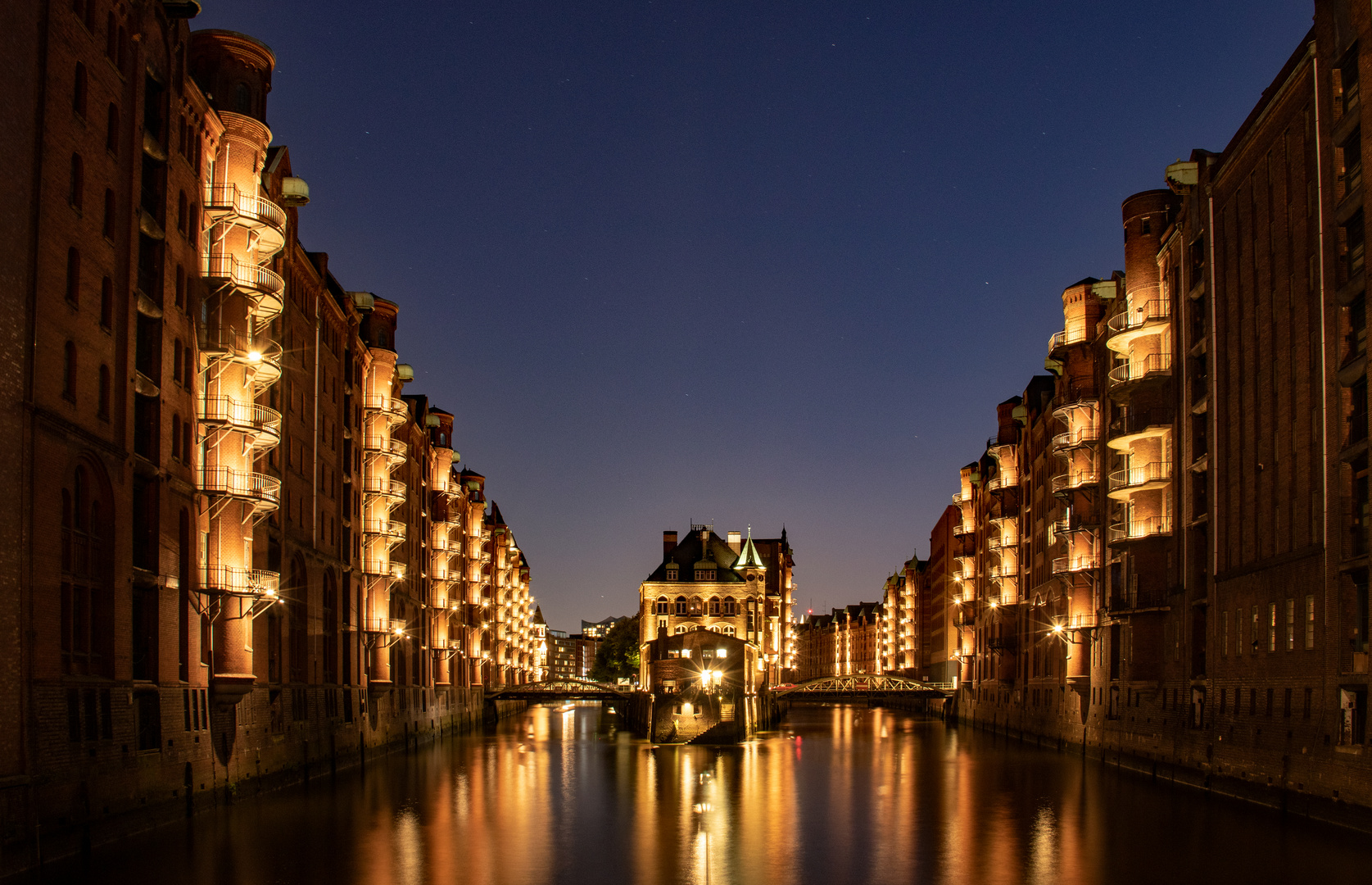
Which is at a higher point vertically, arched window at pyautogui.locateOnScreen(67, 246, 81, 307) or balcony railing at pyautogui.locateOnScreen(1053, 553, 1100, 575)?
arched window at pyautogui.locateOnScreen(67, 246, 81, 307)

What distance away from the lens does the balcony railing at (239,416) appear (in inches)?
1849

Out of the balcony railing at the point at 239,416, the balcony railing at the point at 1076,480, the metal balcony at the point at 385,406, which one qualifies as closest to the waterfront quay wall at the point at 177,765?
the balcony railing at the point at 239,416

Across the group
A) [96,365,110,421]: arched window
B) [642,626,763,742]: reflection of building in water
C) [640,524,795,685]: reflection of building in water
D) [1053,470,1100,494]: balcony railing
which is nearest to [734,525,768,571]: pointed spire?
[640,524,795,685]: reflection of building in water

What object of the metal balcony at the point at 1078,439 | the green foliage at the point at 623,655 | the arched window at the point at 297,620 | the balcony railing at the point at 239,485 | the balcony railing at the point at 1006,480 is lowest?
the green foliage at the point at 623,655

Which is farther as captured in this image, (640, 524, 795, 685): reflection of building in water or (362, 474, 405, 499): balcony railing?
(640, 524, 795, 685): reflection of building in water

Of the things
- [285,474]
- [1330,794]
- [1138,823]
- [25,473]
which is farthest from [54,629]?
[1330,794]

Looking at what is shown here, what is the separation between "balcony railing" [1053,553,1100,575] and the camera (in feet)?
241

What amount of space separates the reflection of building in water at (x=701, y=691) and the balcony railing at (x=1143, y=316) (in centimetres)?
4341

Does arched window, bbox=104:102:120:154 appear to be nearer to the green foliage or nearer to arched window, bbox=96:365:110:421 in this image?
arched window, bbox=96:365:110:421

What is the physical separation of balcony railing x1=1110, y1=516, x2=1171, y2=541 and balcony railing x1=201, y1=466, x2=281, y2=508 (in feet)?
127

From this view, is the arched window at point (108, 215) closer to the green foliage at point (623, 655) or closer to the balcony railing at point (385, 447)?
the balcony railing at point (385, 447)

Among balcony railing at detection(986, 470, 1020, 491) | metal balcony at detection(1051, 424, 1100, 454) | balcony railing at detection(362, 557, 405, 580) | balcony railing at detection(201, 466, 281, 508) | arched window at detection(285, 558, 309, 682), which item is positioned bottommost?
arched window at detection(285, 558, 309, 682)

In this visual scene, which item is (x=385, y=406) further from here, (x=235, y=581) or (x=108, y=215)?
(x=108, y=215)

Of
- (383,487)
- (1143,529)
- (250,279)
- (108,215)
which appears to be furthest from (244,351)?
(1143,529)
